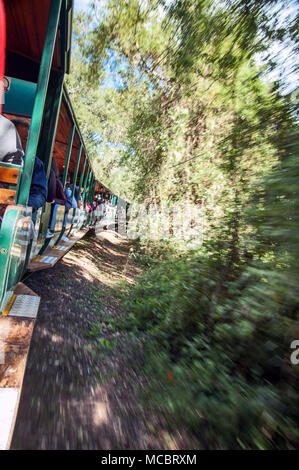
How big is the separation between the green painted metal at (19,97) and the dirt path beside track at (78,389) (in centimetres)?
281

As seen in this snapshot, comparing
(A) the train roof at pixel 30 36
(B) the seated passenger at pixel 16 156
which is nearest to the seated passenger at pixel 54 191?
(B) the seated passenger at pixel 16 156

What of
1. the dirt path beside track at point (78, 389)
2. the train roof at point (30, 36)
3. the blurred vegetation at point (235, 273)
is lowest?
the dirt path beside track at point (78, 389)

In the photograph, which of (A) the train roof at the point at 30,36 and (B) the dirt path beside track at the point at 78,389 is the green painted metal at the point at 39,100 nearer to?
(A) the train roof at the point at 30,36

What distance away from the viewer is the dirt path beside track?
1.82 m

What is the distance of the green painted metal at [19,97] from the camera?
11.5ft

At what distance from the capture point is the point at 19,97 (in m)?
3.54

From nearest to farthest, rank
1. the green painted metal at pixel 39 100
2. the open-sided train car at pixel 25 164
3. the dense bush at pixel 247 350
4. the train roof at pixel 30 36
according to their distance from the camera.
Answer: the open-sided train car at pixel 25 164
the dense bush at pixel 247 350
the green painted metal at pixel 39 100
the train roof at pixel 30 36

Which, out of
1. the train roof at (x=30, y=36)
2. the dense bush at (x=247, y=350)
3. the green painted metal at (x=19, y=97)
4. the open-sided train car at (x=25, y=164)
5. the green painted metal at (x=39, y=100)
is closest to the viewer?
the open-sided train car at (x=25, y=164)

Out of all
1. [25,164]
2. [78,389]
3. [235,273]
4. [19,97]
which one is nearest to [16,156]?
[25,164]

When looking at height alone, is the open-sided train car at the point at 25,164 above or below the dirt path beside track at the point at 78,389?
above

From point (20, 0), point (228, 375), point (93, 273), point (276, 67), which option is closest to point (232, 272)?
point (228, 375)

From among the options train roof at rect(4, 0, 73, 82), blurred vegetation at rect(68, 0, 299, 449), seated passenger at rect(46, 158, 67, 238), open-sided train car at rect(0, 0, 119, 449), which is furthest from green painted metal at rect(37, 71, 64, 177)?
blurred vegetation at rect(68, 0, 299, 449)

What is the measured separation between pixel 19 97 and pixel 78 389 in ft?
12.2

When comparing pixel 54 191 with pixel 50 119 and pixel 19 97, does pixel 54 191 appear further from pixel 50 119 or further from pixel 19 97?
pixel 19 97
